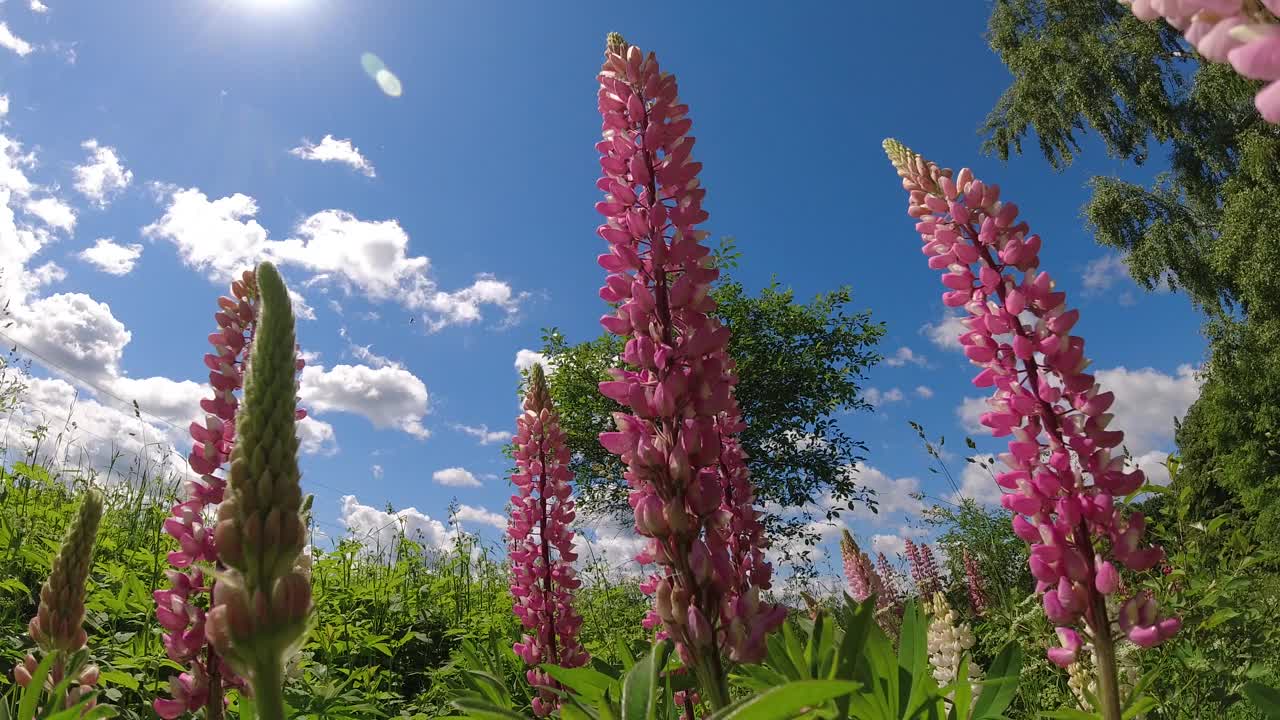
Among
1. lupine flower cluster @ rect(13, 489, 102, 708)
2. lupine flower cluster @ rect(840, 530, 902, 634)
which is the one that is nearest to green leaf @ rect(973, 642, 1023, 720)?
lupine flower cluster @ rect(13, 489, 102, 708)

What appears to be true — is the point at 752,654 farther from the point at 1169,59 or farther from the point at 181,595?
the point at 1169,59

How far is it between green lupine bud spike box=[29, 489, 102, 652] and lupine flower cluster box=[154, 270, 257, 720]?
0.73 metres

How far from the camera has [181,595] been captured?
8.59 ft

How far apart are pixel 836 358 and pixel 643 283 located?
18.8 meters

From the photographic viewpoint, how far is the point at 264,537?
59 cm

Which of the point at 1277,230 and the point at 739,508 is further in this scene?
the point at 1277,230

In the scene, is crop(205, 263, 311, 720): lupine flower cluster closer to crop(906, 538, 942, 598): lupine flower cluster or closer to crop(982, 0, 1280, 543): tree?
crop(906, 538, 942, 598): lupine flower cluster

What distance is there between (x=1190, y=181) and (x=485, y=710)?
22.3 m

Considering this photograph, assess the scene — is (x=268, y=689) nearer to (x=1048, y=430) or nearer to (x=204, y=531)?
(x=1048, y=430)

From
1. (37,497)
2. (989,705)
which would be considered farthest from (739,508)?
(37,497)

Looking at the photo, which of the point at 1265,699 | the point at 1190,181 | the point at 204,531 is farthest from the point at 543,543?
the point at 1190,181

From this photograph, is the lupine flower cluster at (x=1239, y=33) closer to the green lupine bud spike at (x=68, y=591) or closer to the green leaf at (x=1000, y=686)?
the green leaf at (x=1000, y=686)

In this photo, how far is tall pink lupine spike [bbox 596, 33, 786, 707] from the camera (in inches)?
49.3

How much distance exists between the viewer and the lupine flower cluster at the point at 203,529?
93.9 inches
